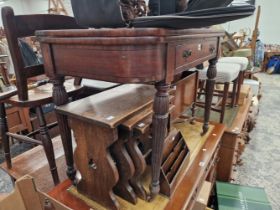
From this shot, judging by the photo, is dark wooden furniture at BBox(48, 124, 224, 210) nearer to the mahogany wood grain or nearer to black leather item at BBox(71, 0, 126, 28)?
the mahogany wood grain

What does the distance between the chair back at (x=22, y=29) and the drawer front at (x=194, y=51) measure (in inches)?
25.1

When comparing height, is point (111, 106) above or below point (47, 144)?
above

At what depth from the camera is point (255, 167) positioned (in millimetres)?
1830

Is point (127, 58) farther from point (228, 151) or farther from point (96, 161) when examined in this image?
point (228, 151)

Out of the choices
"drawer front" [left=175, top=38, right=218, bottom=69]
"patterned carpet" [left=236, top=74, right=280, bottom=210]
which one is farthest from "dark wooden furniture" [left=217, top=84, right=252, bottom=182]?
"drawer front" [left=175, top=38, right=218, bottom=69]

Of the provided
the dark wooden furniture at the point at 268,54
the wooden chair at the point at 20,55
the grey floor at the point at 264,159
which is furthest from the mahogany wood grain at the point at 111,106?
the dark wooden furniture at the point at 268,54

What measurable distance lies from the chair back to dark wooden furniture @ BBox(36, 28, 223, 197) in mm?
212

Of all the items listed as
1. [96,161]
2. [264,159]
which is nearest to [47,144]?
[96,161]

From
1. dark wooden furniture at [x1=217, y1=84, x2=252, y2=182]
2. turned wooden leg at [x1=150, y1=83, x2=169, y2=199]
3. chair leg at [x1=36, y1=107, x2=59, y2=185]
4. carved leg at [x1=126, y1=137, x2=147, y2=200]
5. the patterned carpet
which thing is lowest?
the patterned carpet

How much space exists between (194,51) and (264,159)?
1615 mm

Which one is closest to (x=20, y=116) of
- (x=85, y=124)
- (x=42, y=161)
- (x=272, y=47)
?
(x=42, y=161)

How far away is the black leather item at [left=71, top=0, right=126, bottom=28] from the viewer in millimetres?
599

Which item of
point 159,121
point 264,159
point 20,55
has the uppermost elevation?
point 20,55

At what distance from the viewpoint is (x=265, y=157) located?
1964 mm
